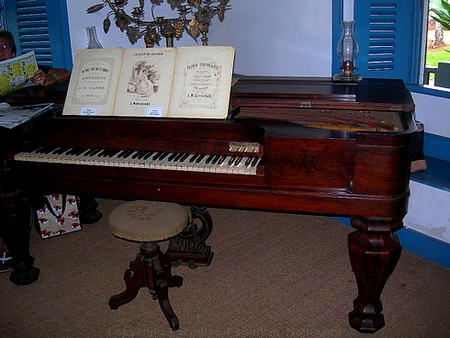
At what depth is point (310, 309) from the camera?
93.9 inches

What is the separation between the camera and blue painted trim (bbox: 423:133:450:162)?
2.83 metres

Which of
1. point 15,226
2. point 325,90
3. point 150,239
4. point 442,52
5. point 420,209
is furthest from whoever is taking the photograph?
point 442,52

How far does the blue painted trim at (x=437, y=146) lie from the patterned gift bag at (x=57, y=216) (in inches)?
89.1

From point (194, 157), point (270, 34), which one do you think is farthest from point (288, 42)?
point (194, 157)

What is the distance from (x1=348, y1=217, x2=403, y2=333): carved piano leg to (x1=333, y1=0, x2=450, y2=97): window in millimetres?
1245

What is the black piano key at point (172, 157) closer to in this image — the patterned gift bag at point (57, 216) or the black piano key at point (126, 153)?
the black piano key at point (126, 153)

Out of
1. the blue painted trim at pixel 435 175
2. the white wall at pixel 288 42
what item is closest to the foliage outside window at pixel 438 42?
the white wall at pixel 288 42

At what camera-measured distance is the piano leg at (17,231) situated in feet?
8.03

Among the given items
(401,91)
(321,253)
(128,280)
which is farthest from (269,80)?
(128,280)

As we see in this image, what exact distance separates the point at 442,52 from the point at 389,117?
1131 mm

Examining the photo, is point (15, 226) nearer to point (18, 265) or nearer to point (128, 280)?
point (18, 265)

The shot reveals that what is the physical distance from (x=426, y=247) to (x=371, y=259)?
0.95 metres

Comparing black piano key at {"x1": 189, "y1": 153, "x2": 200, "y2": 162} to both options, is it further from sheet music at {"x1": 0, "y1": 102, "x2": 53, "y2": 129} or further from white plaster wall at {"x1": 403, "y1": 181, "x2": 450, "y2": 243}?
white plaster wall at {"x1": 403, "y1": 181, "x2": 450, "y2": 243}

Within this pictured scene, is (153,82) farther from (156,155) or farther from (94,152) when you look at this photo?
(94,152)
